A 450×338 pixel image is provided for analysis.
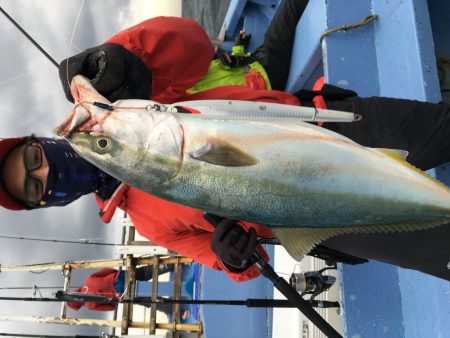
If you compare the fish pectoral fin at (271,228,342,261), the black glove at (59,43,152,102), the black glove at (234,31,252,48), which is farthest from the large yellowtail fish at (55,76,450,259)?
the black glove at (234,31,252,48)

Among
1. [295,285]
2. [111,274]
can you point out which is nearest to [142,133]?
[295,285]

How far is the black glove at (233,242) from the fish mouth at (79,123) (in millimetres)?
784

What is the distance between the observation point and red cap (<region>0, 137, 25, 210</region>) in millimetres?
1910

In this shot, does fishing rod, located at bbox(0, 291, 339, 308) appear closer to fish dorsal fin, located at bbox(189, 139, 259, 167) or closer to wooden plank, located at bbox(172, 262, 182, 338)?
wooden plank, located at bbox(172, 262, 182, 338)

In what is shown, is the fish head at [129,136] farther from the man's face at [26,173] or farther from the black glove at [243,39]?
the black glove at [243,39]

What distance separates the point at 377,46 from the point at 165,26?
1684 mm

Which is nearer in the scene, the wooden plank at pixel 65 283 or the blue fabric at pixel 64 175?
the blue fabric at pixel 64 175

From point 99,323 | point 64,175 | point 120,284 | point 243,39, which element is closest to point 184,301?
point 64,175

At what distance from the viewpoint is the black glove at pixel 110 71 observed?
60.4 inches

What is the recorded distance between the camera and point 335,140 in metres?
1.24

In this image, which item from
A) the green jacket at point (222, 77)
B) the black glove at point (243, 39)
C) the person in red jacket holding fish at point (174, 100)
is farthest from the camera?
the black glove at point (243, 39)

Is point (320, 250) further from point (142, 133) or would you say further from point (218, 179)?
point (142, 133)

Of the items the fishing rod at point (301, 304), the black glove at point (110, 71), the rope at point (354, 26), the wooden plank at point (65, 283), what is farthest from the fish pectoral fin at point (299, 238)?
the wooden plank at point (65, 283)

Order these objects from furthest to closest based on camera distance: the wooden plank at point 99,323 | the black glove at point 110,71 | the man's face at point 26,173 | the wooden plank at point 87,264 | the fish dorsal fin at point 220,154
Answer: the wooden plank at point 87,264 < the wooden plank at point 99,323 < the man's face at point 26,173 < the black glove at point 110,71 < the fish dorsal fin at point 220,154
